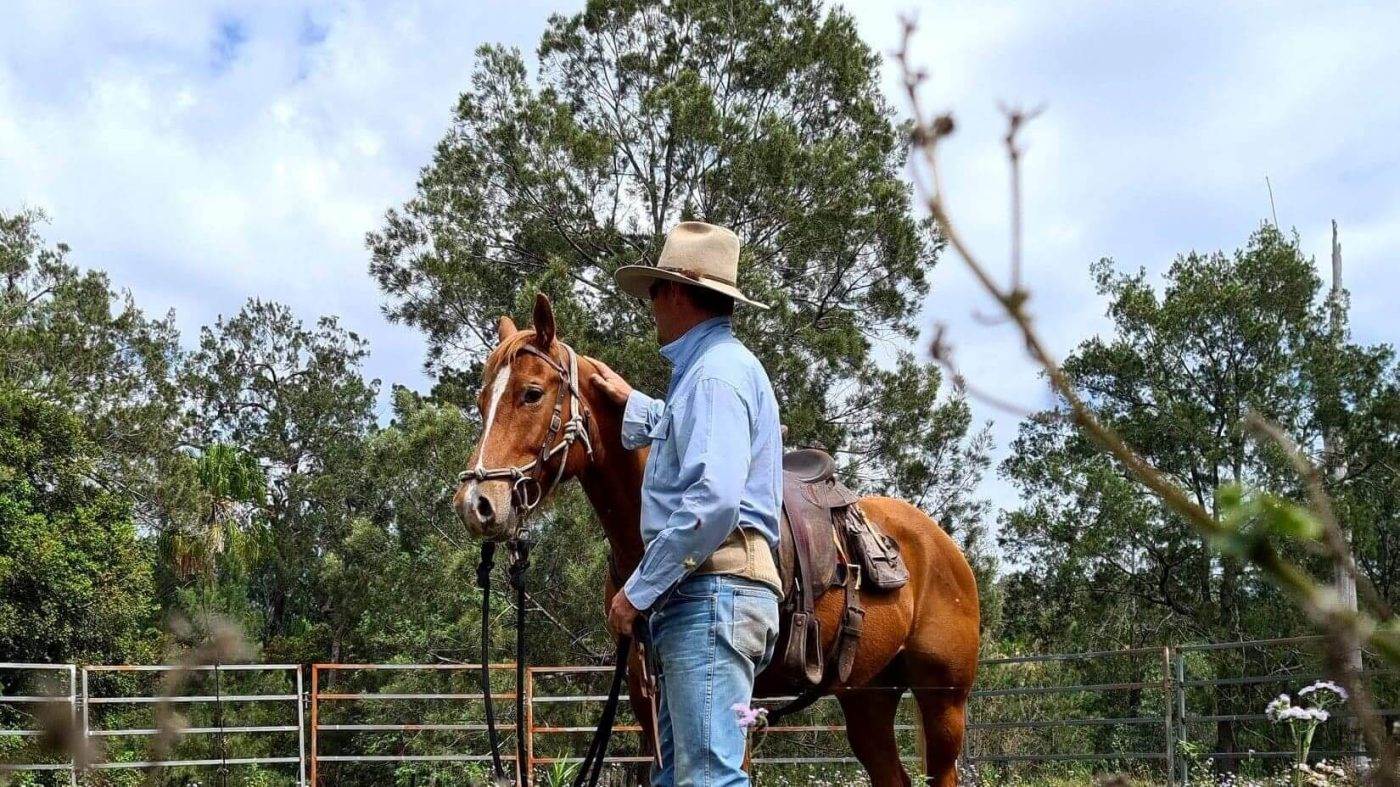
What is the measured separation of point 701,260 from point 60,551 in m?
21.5

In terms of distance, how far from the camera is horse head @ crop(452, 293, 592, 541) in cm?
378

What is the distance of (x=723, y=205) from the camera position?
1827cm

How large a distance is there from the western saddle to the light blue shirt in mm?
1210

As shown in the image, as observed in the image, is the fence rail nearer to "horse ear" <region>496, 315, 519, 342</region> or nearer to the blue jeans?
"horse ear" <region>496, 315, 519, 342</region>

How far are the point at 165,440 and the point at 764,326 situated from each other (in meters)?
15.5

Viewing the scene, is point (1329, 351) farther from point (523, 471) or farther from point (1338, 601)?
point (1338, 601)

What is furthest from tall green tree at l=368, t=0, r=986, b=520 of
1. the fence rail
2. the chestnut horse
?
the chestnut horse

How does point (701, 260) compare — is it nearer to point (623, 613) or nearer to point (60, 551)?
point (623, 613)

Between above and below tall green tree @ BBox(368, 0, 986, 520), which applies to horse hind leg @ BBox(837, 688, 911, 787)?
below

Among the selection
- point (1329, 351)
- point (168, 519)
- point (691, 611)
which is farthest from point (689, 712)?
point (168, 519)

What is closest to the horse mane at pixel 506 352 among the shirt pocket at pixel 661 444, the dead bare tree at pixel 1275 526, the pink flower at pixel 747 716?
the shirt pocket at pixel 661 444

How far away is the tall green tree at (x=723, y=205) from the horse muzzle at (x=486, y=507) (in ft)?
42.1

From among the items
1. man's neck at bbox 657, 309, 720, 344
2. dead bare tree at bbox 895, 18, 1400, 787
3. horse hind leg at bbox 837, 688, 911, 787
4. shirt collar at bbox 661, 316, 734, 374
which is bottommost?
horse hind leg at bbox 837, 688, 911, 787

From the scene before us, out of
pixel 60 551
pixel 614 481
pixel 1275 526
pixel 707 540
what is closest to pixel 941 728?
pixel 614 481
